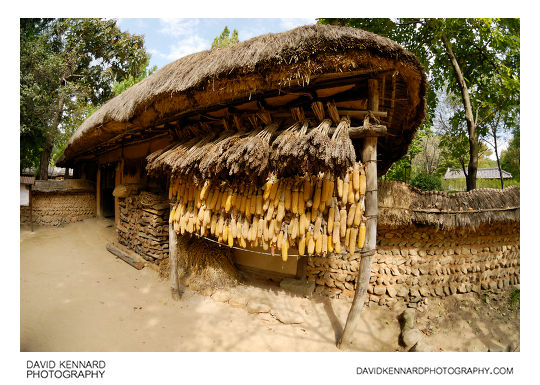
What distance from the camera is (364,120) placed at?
2.49 meters

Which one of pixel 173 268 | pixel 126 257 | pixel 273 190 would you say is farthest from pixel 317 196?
pixel 126 257

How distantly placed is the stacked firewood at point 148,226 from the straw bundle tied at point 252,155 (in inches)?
90.5

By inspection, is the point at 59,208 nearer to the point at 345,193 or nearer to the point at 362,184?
the point at 345,193

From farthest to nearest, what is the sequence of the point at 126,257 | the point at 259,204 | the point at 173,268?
the point at 126,257
the point at 173,268
the point at 259,204

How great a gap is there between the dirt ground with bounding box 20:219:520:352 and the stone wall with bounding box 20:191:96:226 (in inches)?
89.3

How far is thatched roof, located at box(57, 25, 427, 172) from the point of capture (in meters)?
2.23

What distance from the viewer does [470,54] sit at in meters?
6.31

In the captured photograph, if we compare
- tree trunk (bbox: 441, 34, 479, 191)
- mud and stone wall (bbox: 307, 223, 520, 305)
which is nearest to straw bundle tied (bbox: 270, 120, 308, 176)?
mud and stone wall (bbox: 307, 223, 520, 305)

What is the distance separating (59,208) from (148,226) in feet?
13.8

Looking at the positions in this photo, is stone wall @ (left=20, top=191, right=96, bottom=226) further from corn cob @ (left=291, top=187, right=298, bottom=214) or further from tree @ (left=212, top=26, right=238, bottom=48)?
tree @ (left=212, top=26, right=238, bottom=48)
